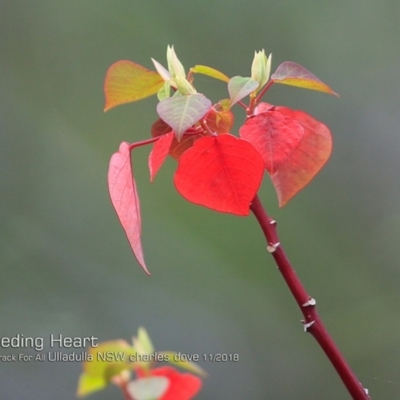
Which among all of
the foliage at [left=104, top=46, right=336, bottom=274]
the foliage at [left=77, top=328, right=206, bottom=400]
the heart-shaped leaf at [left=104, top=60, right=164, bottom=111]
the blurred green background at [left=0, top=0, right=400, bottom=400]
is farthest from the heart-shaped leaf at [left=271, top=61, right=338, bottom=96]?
the blurred green background at [left=0, top=0, right=400, bottom=400]

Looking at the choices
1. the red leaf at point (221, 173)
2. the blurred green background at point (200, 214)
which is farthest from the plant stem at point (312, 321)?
the blurred green background at point (200, 214)

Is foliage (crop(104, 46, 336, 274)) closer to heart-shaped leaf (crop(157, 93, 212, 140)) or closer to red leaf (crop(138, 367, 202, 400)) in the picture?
heart-shaped leaf (crop(157, 93, 212, 140))

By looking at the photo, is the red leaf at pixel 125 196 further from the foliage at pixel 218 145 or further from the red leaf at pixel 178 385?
the red leaf at pixel 178 385

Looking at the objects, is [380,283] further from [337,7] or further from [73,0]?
[73,0]

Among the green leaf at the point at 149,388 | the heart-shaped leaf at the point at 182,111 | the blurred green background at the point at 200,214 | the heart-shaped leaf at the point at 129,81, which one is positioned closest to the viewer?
the green leaf at the point at 149,388

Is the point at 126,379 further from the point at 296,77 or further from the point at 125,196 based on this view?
the point at 296,77

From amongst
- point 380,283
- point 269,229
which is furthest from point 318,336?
point 380,283
